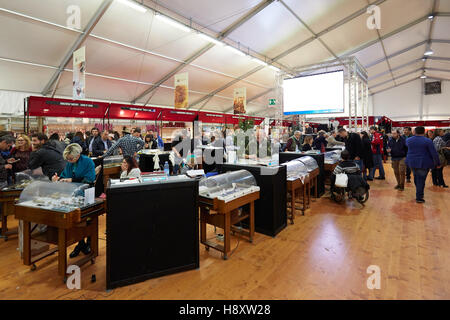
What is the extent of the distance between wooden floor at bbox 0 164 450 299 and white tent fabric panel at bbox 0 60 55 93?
9.18m

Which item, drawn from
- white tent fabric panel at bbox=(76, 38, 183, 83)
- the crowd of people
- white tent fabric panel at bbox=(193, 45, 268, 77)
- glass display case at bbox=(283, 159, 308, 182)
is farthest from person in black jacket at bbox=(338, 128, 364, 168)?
white tent fabric panel at bbox=(76, 38, 183, 83)

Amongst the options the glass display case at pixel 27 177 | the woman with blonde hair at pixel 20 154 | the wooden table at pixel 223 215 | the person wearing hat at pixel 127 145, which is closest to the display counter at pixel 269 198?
the wooden table at pixel 223 215

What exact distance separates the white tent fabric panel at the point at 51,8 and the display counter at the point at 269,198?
7215 millimetres

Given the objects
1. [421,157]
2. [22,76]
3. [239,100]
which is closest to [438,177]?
[421,157]

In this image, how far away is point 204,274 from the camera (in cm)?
240

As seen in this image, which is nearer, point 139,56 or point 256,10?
point 256,10

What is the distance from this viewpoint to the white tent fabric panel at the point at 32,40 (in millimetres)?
7082

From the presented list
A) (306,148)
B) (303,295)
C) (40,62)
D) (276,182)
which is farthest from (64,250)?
(40,62)

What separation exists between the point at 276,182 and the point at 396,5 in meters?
9.42

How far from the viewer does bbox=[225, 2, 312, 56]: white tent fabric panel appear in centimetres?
811

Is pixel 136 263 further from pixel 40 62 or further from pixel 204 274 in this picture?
pixel 40 62

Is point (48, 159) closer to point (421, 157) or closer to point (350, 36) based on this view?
point (421, 157)

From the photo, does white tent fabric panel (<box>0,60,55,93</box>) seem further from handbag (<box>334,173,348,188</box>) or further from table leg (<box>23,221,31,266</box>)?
handbag (<box>334,173,348,188</box>)

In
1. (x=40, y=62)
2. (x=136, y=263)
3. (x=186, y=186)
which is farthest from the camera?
(x=40, y=62)
